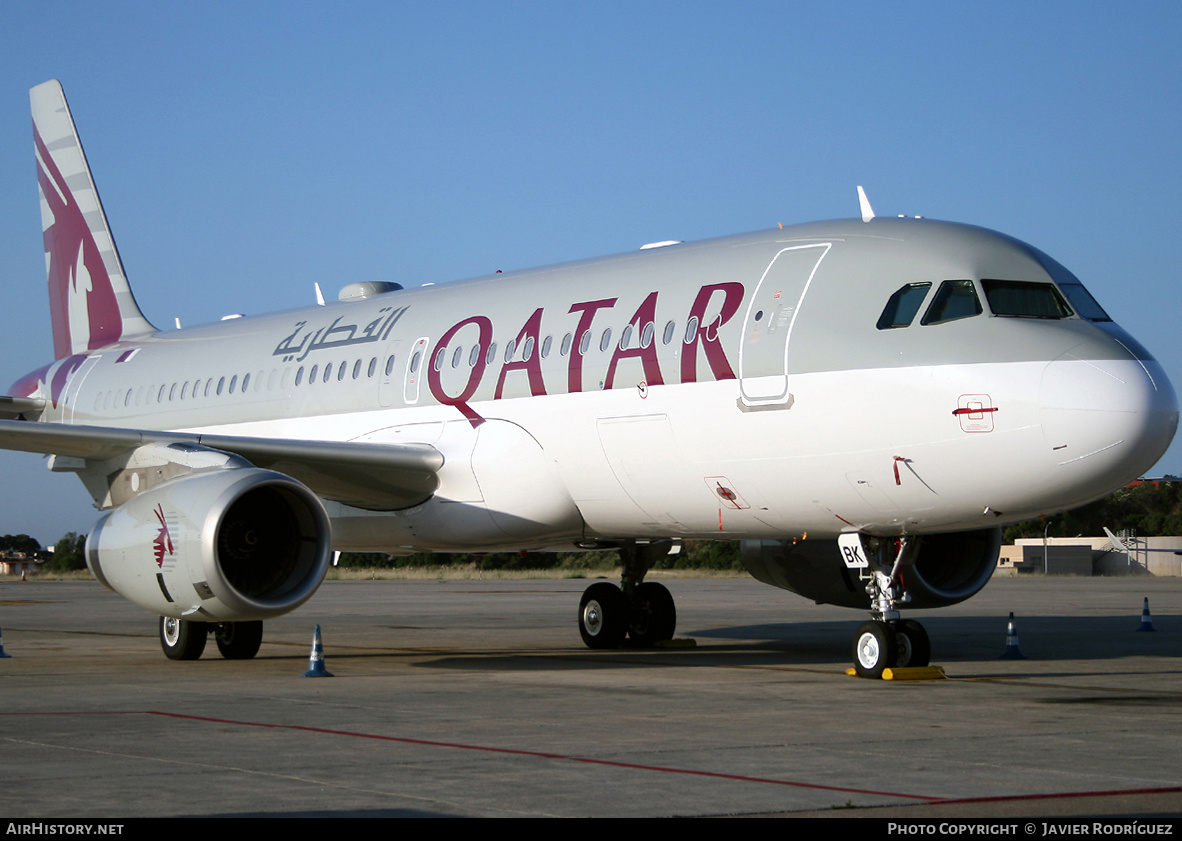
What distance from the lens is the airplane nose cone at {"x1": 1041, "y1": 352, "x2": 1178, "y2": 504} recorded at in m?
11.2

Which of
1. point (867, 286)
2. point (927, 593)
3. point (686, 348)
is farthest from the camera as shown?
point (927, 593)

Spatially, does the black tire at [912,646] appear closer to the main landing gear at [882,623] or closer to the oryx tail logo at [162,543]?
the main landing gear at [882,623]

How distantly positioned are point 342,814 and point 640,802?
1415 millimetres

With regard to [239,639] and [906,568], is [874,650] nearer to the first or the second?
[906,568]

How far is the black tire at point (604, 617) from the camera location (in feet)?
57.7

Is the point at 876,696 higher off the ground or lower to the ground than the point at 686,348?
lower

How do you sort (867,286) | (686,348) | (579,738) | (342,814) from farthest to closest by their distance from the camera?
(686,348), (867,286), (579,738), (342,814)

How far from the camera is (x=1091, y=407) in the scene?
11.2 metres

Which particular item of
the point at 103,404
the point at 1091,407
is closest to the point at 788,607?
the point at 103,404

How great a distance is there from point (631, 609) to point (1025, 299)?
738cm

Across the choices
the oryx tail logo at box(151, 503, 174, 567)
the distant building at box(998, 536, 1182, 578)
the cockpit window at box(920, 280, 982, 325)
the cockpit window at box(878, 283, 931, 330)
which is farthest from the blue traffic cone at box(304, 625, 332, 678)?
the distant building at box(998, 536, 1182, 578)

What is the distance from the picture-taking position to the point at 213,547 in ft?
43.0

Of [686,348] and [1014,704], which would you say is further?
[686,348]

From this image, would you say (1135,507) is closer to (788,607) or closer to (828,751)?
(788,607)
